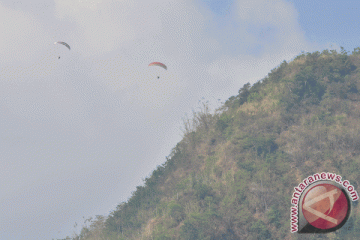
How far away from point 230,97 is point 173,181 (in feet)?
58.3

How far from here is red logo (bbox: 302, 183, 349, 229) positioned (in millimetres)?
20562

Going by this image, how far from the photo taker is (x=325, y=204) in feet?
65.8

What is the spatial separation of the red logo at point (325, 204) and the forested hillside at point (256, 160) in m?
13.0

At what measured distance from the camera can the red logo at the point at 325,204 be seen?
20.6 m

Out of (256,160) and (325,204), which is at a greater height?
(256,160)

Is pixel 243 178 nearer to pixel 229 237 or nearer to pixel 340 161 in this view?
pixel 229 237

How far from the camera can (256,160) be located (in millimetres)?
44562

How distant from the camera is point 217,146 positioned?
51438 mm

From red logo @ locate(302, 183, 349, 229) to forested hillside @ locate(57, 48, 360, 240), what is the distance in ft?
42.8

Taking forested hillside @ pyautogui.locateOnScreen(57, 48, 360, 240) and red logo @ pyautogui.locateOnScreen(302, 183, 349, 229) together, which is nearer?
red logo @ pyautogui.locateOnScreen(302, 183, 349, 229)

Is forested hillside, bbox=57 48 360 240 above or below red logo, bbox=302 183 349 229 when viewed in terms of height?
above

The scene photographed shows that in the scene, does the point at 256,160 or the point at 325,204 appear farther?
the point at 256,160

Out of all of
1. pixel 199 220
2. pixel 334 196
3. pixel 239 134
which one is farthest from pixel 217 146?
pixel 334 196

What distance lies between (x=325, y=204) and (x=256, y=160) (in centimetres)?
2454
